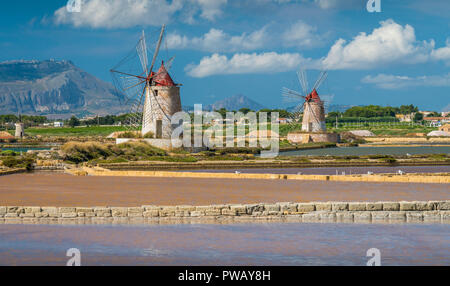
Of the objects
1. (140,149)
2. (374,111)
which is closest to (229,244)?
(140,149)

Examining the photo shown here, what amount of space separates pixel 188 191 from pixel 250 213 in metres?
4.96

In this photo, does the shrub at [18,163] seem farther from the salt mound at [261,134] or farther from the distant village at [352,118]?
the distant village at [352,118]

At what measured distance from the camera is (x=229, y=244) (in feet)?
32.5

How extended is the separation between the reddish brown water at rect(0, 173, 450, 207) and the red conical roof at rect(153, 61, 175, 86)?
15.7m

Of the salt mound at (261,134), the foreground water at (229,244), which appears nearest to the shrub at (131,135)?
the salt mound at (261,134)

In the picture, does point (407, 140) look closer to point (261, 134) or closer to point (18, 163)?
point (261, 134)

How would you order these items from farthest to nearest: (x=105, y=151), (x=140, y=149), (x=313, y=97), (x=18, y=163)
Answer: (x=313, y=97) < (x=140, y=149) < (x=105, y=151) < (x=18, y=163)

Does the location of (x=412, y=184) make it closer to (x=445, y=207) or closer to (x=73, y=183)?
(x=445, y=207)

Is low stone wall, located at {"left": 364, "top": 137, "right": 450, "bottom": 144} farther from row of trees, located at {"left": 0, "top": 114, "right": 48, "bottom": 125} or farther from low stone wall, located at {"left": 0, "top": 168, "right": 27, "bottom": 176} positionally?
row of trees, located at {"left": 0, "top": 114, "right": 48, "bottom": 125}

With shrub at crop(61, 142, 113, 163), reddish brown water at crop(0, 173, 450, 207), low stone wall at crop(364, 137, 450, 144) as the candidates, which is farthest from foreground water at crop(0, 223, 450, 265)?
low stone wall at crop(364, 137, 450, 144)

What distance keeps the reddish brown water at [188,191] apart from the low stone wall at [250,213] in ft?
5.33

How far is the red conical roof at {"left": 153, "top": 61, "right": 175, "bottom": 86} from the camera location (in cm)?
3678
